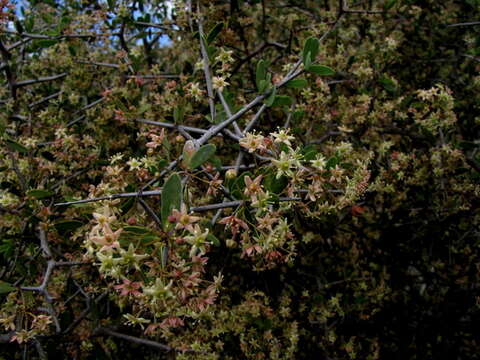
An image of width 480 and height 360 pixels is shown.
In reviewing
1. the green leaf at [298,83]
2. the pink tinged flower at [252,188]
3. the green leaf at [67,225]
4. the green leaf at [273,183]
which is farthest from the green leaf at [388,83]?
the green leaf at [67,225]

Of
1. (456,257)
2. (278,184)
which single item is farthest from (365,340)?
(278,184)

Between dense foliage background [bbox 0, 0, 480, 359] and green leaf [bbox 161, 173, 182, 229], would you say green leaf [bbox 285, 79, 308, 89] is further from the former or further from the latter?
green leaf [bbox 161, 173, 182, 229]

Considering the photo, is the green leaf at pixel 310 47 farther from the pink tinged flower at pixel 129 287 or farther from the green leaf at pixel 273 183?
the pink tinged flower at pixel 129 287

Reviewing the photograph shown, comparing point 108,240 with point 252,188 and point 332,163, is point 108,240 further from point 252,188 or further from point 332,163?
point 332,163

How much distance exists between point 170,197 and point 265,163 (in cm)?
64

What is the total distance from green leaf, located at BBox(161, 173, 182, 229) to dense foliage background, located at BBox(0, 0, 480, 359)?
1.86 feet

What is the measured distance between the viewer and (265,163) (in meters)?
1.89

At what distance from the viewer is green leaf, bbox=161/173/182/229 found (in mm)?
1353

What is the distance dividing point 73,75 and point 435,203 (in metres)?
3.29

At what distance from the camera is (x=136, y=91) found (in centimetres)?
336

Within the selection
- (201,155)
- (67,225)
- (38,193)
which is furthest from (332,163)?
(38,193)

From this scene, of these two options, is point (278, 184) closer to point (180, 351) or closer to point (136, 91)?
point (180, 351)

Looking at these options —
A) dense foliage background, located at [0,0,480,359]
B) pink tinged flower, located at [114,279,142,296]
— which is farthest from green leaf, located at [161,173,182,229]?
dense foliage background, located at [0,0,480,359]

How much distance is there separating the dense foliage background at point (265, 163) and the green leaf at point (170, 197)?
0.57 m
